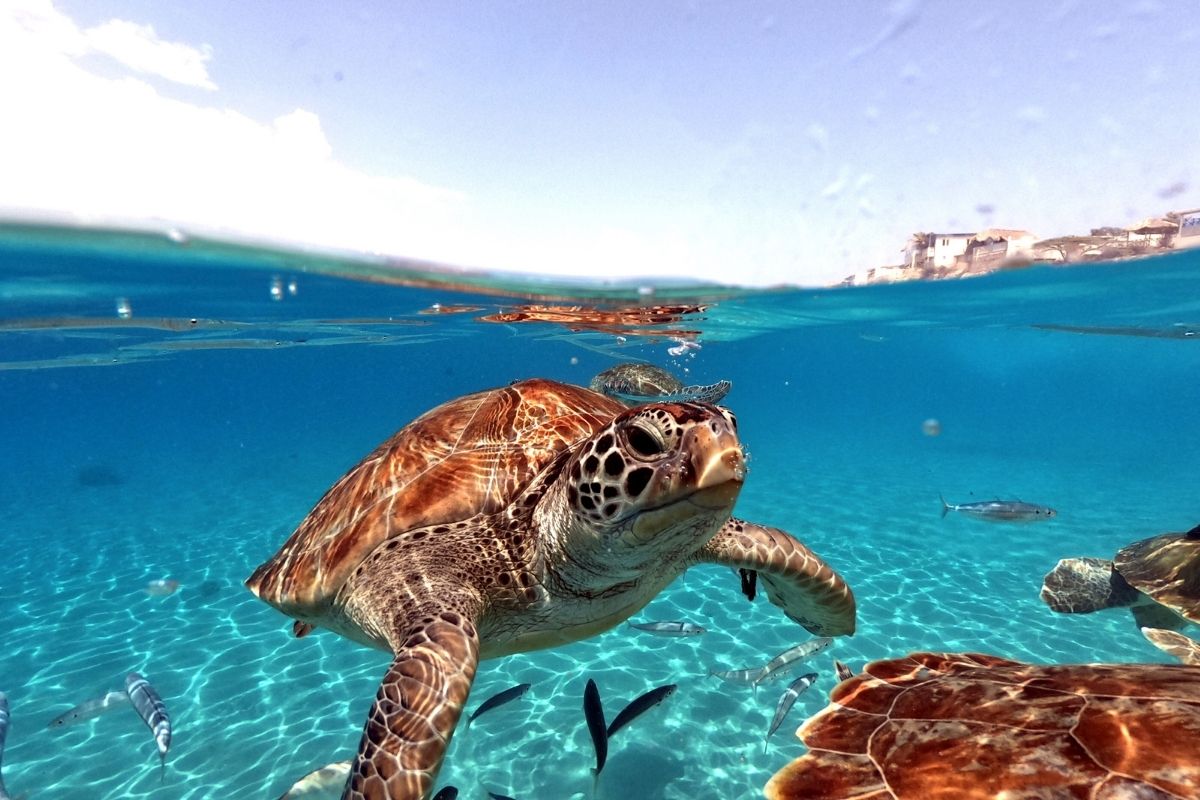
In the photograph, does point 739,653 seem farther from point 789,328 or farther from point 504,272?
point 789,328

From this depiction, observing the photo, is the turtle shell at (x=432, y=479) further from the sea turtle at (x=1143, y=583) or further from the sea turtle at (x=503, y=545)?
the sea turtle at (x=1143, y=583)

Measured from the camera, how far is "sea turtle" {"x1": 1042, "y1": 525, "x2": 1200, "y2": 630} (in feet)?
21.3

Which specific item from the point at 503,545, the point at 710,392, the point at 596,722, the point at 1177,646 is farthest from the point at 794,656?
the point at 710,392

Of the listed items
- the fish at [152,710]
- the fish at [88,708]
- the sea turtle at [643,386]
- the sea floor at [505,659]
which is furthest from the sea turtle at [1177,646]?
the fish at [88,708]

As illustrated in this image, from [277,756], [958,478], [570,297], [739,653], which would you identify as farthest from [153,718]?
[958,478]

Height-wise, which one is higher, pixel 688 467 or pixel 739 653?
pixel 688 467

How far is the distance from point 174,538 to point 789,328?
28.4 meters

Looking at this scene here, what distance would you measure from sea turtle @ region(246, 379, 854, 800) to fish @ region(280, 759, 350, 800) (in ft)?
3.96

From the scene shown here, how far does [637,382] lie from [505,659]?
6666 mm

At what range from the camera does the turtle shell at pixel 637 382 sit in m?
12.8

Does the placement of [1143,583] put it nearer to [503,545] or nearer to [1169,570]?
[1169,570]

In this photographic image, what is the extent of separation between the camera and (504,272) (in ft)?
45.1

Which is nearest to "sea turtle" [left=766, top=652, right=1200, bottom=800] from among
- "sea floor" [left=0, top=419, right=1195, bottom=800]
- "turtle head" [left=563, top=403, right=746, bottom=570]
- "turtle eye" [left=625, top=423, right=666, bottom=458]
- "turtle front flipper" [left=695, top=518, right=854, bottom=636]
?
"turtle head" [left=563, top=403, right=746, bottom=570]

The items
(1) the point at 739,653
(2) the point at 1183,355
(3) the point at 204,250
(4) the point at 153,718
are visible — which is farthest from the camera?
(2) the point at 1183,355
